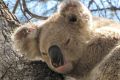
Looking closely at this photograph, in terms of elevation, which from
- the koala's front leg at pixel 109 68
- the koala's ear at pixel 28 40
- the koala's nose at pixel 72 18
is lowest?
the koala's front leg at pixel 109 68

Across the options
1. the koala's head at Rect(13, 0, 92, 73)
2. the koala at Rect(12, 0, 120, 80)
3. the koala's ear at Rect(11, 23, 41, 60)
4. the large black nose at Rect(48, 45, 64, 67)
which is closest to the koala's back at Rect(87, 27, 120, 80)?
the koala at Rect(12, 0, 120, 80)

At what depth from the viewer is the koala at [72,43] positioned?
2.48 meters

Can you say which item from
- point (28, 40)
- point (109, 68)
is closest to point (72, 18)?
point (28, 40)

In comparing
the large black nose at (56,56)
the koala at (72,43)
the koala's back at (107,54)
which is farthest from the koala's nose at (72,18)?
the large black nose at (56,56)

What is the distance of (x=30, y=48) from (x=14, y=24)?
0.26 m

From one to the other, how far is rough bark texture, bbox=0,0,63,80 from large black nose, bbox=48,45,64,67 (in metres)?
0.08

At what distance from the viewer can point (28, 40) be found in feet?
9.25

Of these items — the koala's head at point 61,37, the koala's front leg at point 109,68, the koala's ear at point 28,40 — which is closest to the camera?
the koala's front leg at point 109,68

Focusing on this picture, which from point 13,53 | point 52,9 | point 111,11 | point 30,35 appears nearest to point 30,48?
point 30,35

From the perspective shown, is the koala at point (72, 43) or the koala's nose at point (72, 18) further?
the koala's nose at point (72, 18)

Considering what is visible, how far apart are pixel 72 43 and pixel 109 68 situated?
474 millimetres

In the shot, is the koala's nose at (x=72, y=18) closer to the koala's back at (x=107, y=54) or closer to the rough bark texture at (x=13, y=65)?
the koala's back at (x=107, y=54)

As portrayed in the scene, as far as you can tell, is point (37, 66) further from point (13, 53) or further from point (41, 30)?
point (41, 30)

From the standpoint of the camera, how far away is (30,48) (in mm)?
2811
